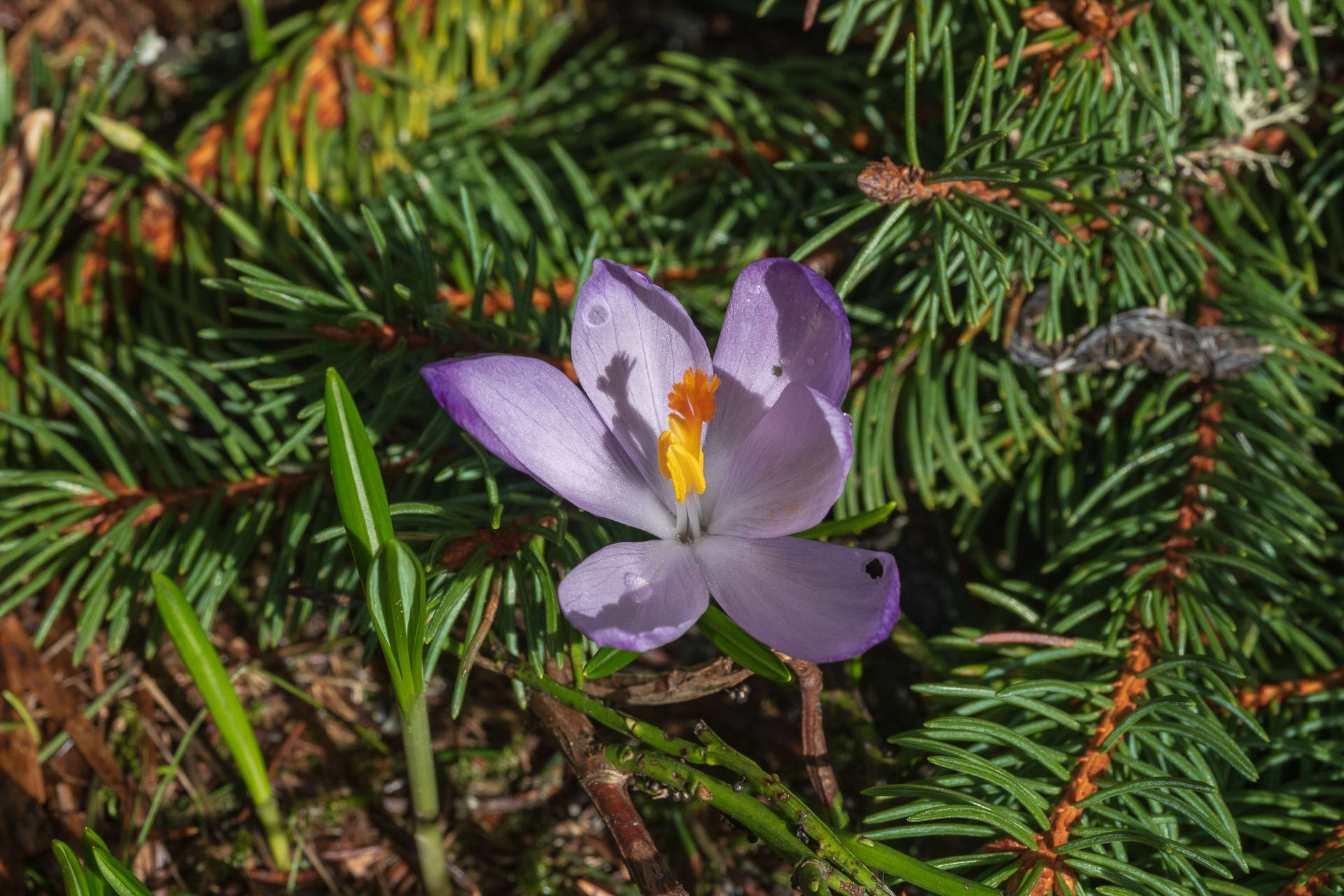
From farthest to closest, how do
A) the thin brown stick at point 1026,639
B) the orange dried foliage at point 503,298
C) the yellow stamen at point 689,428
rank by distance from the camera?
the orange dried foliage at point 503,298 < the thin brown stick at point 1026,639 < the yellow stamen at point 689,428

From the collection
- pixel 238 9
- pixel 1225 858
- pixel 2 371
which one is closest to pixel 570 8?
pixel 238 9

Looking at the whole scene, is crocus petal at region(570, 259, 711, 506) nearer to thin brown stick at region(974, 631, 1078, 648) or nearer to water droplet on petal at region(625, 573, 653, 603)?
water droplet on petal at region(625, 573, 653, 603)

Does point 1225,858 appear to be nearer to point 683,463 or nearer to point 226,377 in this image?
point 683,463

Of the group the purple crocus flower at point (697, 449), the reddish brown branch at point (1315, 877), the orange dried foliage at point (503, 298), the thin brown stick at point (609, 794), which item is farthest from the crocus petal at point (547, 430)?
the reddish brown branch at point (1315, 877)

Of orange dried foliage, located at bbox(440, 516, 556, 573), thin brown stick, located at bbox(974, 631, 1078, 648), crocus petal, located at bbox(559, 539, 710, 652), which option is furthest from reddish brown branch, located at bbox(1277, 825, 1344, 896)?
orange dried foliage, located at bbox(440, 516, 556, 573)

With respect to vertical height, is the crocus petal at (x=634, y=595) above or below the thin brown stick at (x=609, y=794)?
above

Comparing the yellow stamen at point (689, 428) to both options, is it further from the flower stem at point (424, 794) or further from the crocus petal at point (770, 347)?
the flower stem at point (424, 794)

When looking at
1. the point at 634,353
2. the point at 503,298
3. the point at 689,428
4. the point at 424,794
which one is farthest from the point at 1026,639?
the point at 503,298
